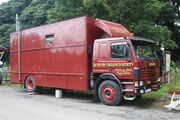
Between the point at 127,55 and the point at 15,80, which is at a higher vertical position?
the point at 127,55

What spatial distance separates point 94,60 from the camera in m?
8.84

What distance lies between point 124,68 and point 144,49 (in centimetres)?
150

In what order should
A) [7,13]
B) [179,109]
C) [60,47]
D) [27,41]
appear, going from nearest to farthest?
[179,109]
[60,47]
[27,41]
[7,13]

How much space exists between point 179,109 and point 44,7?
26.8 m

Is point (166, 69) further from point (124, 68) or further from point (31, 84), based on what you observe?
point (31, 84)

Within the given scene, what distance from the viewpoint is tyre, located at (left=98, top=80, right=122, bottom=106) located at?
26.7ft

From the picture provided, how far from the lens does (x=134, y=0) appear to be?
550 inches

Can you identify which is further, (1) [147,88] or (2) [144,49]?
(2) [144,49]

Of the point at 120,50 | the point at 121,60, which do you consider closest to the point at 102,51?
the point at 120,50

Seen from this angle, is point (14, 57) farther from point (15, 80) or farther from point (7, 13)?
point (7, 13)

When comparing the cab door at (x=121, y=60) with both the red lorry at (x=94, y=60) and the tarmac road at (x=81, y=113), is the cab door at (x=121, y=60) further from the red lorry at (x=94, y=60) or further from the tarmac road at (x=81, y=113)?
the tarmac road at (x=81, y=113)

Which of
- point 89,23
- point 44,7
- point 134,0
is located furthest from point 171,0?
point 89,23

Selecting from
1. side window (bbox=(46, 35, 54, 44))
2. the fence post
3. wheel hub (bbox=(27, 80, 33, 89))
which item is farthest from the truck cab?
wheel hub (bbox=(27, 80, 33, 89))

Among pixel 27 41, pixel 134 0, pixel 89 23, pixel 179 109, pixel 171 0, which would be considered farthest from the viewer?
pixel 171 0
